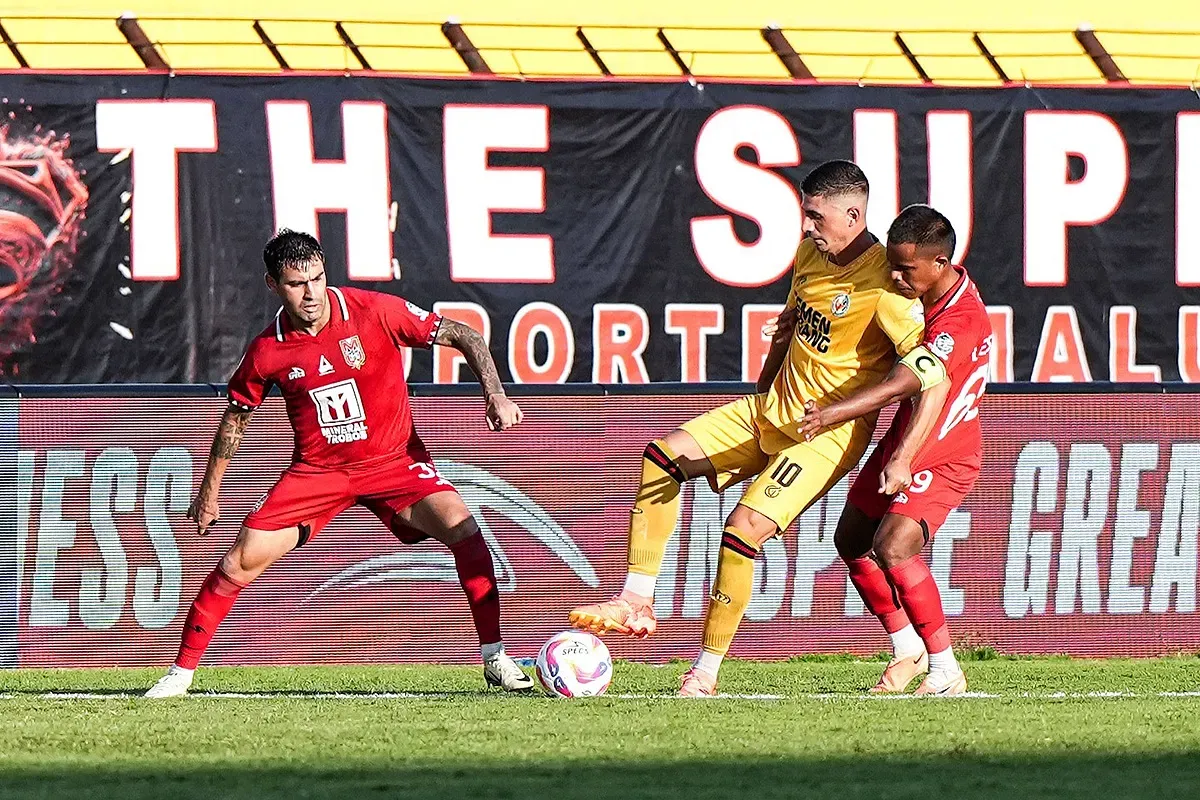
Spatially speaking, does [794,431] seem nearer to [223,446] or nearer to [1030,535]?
[223,446]

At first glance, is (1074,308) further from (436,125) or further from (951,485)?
(951,485)

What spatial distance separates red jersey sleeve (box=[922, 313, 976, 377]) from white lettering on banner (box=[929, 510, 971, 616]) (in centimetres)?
286

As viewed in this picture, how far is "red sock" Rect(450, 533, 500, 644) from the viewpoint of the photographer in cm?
860

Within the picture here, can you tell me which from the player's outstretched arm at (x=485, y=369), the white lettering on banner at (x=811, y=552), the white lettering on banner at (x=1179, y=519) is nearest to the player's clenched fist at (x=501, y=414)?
the player's outstretched arm at (x=485, y=369)

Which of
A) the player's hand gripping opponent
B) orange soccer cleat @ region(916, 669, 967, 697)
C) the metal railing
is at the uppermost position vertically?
the metal railing

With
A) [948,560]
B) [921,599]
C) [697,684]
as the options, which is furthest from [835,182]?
[948,560]

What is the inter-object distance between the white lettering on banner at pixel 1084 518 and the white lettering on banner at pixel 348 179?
651 centimetres

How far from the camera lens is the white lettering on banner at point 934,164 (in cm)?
1645

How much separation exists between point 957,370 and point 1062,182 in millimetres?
8960

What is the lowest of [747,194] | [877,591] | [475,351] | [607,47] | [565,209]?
[877,591]

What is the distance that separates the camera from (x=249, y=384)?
27.9ft

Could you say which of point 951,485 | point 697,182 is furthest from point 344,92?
point 951,485

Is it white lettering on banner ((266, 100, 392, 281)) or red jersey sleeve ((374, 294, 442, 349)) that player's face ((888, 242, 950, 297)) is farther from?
white lettering on banner ((266, 100, 392, 281))

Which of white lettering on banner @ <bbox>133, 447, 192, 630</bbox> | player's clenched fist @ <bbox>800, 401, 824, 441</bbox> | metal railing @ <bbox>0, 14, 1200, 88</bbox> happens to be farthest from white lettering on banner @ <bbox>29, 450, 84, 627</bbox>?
metal railing @ <bbox>0, 14, 1200, 88</bbox>
